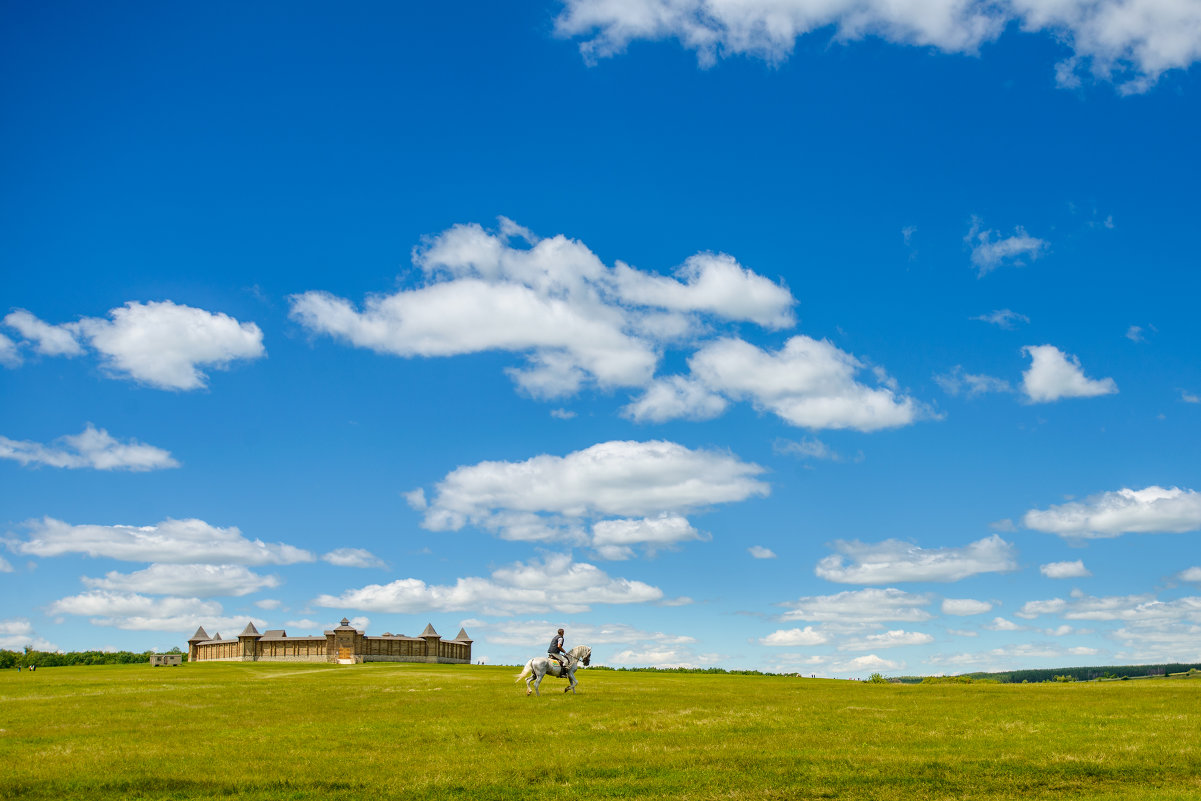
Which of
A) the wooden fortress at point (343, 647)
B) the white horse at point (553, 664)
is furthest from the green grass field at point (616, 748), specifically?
the wooden fortress at point (343, 647)

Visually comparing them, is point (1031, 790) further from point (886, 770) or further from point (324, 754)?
point (324, 754)

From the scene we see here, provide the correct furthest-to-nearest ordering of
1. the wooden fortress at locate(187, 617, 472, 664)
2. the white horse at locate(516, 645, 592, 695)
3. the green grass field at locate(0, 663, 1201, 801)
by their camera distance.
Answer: the wooden fortress at locate(187, 617, 472, 664)
the white horse at locate(516, 645, 592, 695)
the green grass field at locate(0, 663, 1201, 801)

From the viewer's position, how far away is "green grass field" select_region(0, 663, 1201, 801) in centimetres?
1798

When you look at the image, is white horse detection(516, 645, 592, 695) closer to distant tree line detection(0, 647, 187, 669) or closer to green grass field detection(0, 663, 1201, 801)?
green grass field detection(0, 663, 1201, 801)

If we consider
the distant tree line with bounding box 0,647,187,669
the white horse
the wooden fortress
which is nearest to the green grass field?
the white horse

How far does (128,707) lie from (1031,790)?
36156 mm

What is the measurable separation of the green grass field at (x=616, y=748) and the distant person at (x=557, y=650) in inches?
65.3

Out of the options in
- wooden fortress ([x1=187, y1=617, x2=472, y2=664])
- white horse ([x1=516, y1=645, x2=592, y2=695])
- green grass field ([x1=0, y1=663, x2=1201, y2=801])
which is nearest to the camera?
green grass field ([x1=0, y1=663, x2=1201, y2=801])

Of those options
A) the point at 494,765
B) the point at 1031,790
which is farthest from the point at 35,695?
the point at 1031,790

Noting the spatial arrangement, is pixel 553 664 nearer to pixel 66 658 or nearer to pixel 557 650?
pixel 557 650

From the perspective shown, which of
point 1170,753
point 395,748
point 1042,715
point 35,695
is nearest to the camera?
point 1170,753

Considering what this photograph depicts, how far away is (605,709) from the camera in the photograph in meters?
31.4

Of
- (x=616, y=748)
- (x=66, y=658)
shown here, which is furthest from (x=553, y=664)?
(x=66, y=658)

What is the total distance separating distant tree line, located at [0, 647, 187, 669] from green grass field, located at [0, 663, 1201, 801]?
112m
